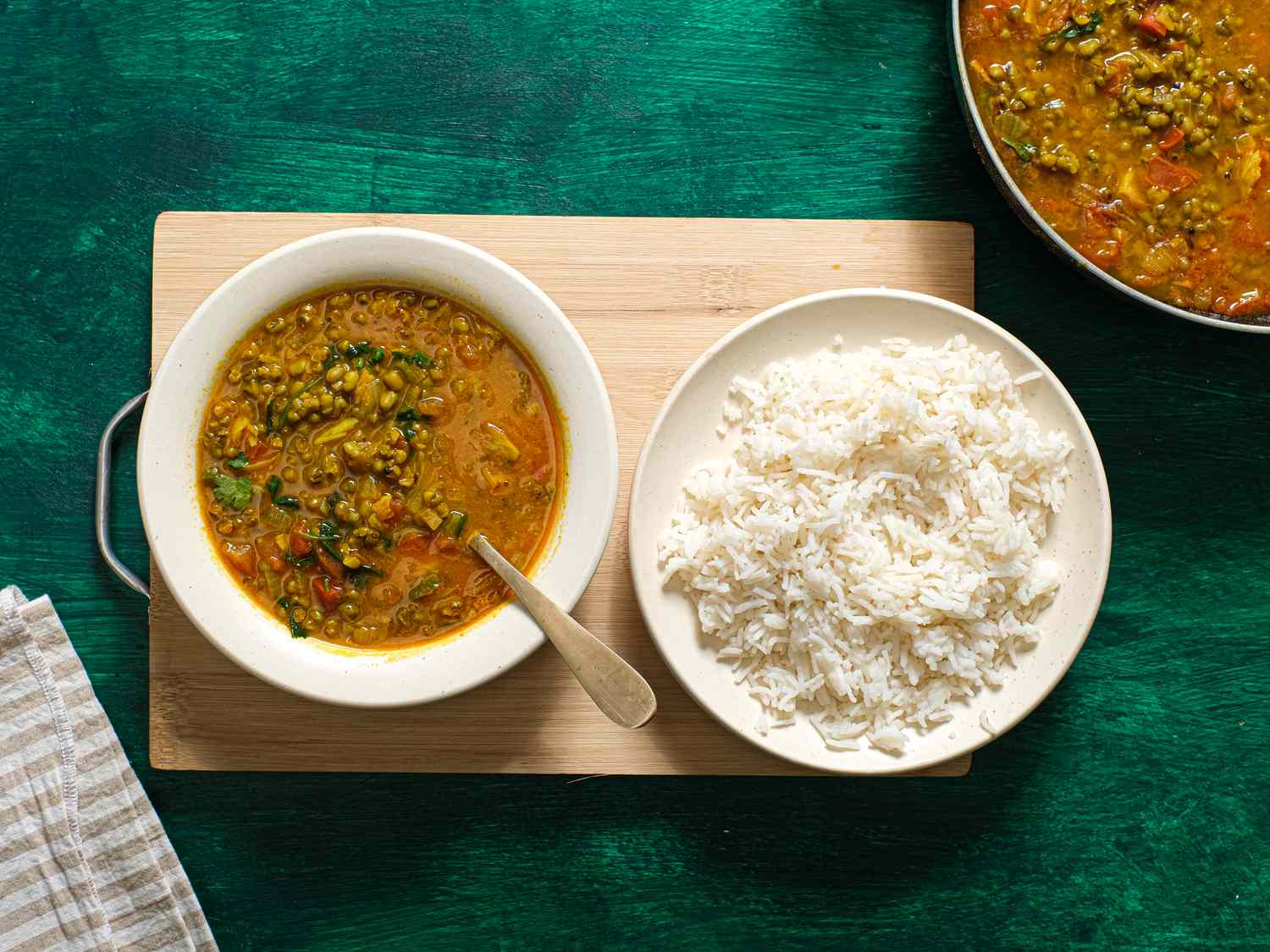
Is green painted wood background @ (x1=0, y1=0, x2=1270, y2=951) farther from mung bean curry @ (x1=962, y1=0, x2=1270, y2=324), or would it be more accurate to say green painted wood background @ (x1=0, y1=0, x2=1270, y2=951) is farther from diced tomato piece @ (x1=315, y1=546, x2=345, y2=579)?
diced tomato piece @ (x1=315, y1=546, x2=345, y2=579)

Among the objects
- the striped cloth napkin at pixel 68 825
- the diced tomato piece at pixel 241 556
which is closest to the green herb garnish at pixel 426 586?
the diced tomato piece at pixel 241 556

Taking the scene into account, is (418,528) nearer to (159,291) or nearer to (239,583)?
(239,583)

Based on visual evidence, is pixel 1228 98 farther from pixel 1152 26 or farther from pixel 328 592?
pixel 328 592

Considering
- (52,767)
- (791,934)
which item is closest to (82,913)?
(52,767)

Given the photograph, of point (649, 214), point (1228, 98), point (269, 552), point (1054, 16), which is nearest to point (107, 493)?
point (269, 552)

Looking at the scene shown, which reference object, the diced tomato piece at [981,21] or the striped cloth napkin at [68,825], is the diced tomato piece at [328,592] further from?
the diced tomato piece at [981,21]

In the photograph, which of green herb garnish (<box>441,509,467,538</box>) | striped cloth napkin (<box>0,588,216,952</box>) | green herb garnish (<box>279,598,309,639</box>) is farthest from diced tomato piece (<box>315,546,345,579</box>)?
striped cloth napkin (<box>0,588,216,952</box>)
